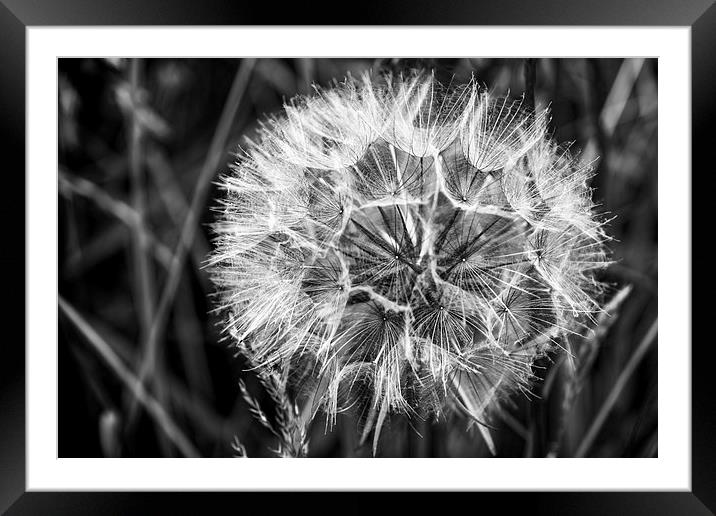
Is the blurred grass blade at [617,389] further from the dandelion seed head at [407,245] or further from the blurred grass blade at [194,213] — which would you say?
the blurred grass blade at [194,213]

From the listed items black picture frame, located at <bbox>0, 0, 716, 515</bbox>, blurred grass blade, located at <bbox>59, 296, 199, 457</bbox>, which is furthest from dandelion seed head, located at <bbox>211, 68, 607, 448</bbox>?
blurred grass blade, located at <bbox>59, 296, 199, 457</bbox>

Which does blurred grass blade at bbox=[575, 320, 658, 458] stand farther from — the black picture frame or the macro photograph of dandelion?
the black picture frame

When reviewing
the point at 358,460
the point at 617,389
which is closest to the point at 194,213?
the point at 358,460

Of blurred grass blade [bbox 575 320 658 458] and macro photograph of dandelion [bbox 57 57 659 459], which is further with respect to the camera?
blurred grass blade [bbox 575 320 658 458]
